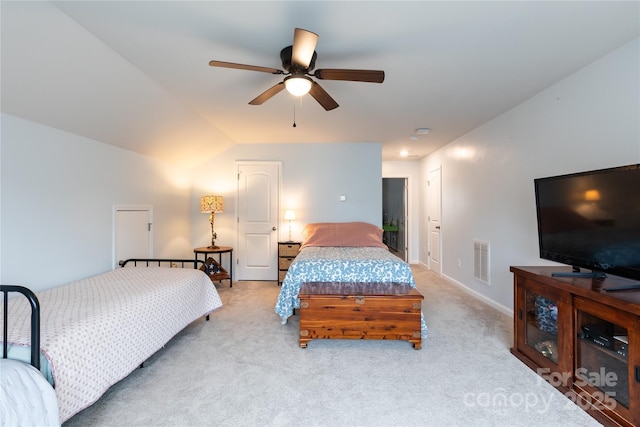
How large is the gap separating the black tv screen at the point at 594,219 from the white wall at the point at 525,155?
1.57ft

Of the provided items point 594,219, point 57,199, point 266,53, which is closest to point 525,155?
point 594,219

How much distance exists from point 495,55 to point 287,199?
3.47 m

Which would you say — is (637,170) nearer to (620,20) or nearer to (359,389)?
(620,20)

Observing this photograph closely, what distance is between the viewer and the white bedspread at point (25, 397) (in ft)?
3.84

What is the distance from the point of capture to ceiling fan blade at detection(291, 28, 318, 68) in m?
1.58

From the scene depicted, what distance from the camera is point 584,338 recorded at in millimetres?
1793

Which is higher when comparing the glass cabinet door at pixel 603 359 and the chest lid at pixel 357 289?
the chest lid at pixel 357 289

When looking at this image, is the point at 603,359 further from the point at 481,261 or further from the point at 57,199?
the point at 57,199

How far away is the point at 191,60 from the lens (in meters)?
2.27

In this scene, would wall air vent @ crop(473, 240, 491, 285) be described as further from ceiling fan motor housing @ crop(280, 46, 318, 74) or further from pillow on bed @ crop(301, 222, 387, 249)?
ceiling fan motor housing @ crop(280, 46, 318, 74)

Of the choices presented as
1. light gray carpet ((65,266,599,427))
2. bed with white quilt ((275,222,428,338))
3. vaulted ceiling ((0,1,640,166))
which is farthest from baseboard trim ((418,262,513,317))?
vaulted ceiling ((0,1,640,166))

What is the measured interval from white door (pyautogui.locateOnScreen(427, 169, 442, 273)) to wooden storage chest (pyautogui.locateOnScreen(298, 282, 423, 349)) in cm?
315

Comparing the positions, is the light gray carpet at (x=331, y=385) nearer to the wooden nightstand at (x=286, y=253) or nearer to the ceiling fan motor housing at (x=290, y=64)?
the wooden nightstand at (x=286, y=253)

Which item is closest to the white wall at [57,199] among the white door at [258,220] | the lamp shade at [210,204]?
the lamp shade at [210,204]
